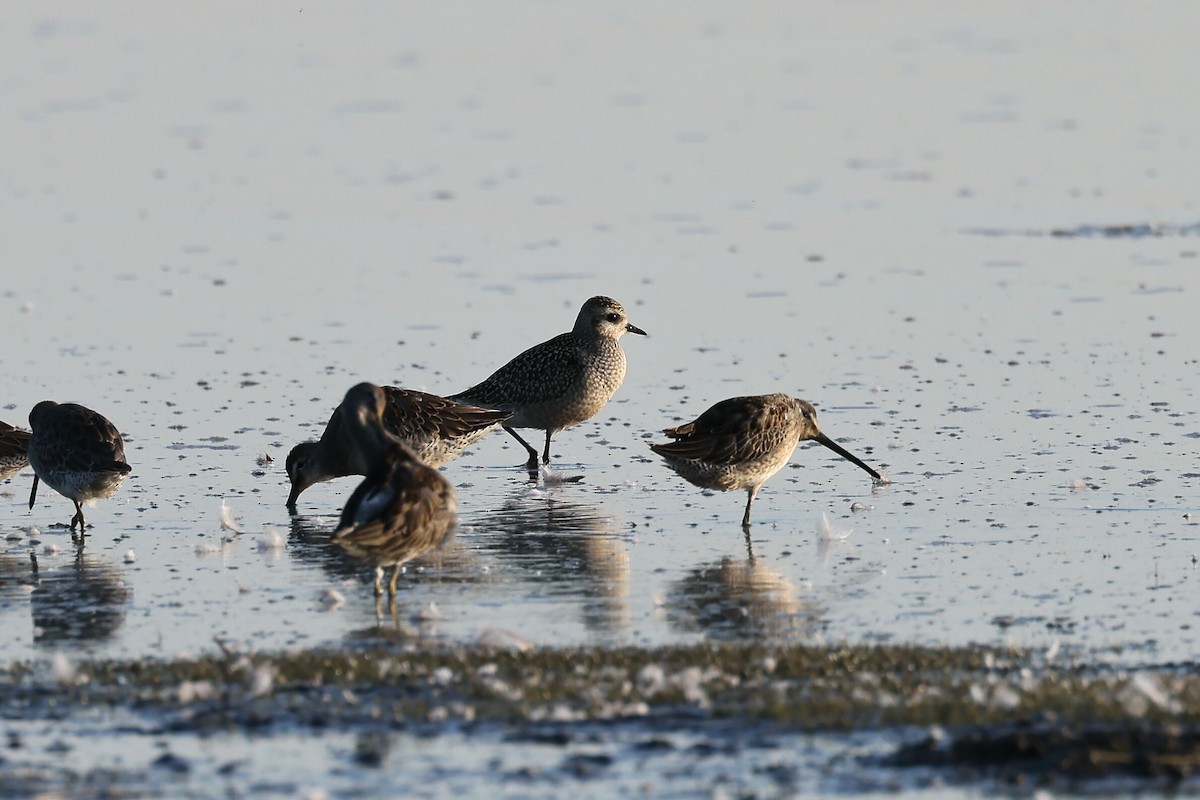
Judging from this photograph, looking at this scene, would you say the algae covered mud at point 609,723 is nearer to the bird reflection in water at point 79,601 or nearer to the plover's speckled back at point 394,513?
the bird reflection in water at point 79,601

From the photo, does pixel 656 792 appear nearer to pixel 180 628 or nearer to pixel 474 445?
pixel 180 628

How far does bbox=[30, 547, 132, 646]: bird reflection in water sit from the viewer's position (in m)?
10.9

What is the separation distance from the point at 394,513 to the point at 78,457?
11.0 ft

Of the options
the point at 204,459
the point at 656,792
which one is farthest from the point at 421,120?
the point at 656,792

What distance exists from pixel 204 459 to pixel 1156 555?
731cm

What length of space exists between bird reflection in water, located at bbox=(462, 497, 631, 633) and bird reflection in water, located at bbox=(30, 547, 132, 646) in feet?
7.41

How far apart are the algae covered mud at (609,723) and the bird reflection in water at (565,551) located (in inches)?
54.9

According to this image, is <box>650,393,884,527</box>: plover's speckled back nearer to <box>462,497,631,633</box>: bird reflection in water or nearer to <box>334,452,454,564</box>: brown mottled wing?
<box>462,497,631,633</box>: bird reflection in water

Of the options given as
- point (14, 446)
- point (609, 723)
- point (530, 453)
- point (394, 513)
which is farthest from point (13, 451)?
point (609, 723)

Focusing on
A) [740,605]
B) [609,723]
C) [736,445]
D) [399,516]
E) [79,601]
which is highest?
[736,445]

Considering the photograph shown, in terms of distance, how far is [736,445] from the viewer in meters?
13.7

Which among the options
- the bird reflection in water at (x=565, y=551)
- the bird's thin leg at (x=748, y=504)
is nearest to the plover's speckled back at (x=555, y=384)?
the bird reflection in water at (x=565, y=551)

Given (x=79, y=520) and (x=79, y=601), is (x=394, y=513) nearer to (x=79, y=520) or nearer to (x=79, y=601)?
(x=79, y=601)

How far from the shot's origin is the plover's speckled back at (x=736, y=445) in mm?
13781
